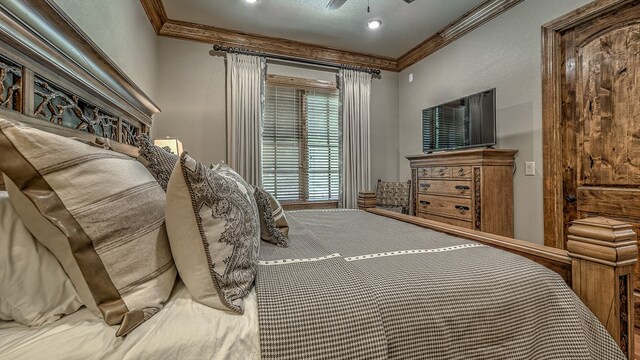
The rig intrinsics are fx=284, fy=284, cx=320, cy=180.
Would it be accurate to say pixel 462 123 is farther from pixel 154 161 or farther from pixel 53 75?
pixel 53 75

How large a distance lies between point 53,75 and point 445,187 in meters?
2.95

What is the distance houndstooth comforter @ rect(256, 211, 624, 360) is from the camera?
690mm

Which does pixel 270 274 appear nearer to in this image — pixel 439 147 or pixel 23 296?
pixel 23 296

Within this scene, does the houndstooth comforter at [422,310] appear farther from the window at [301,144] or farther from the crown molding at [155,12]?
the crown molding at [155,12]

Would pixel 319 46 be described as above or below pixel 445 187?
above

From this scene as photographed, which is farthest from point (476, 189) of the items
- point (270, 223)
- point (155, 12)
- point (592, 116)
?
point (155, 12)

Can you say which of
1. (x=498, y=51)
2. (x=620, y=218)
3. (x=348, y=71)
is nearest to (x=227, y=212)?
(x=620, y=218)

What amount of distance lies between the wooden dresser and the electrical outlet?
0.39ft

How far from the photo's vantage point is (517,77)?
266 cm

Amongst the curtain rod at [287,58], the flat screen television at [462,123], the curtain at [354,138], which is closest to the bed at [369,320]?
the flat screen television at [462,123]

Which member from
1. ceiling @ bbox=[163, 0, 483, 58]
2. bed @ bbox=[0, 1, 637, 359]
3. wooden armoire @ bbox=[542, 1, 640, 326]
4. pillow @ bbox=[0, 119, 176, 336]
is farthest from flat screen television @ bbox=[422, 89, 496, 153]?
pillow @ bbox=[0, 119, 176, 336]

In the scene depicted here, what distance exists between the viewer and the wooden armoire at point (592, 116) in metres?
1.96

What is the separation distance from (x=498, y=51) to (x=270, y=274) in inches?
125

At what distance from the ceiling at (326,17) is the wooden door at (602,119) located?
3.70 feet
